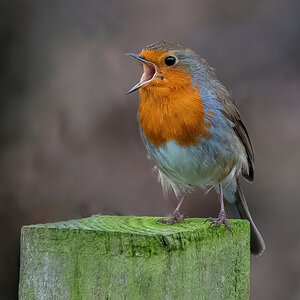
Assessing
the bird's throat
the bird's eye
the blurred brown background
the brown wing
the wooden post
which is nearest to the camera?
the wooden post

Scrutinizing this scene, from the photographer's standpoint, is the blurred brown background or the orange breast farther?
the blurred brown background

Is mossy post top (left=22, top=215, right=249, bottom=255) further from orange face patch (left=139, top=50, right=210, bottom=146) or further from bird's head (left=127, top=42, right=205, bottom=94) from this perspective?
bird's head (left=127, top=42, right=205, bottom=94)

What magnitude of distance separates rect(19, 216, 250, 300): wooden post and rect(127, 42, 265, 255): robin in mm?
1044

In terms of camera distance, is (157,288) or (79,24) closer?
(157,288)

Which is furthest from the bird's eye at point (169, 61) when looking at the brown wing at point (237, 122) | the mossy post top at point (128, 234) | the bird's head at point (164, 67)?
the mossy post top at point (128, 234)

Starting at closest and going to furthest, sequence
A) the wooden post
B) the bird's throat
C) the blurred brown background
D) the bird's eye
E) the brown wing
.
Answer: the wooden post
the bird's throat
the bird's eye
the brown wing
the blurred brown background

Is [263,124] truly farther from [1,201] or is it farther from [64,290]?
[64,290]

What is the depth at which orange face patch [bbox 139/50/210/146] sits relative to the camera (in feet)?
10.0

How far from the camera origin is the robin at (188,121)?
3.07 metres

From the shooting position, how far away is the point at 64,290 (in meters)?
1.82

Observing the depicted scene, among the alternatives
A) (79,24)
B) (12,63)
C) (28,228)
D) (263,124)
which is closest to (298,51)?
(263,124)

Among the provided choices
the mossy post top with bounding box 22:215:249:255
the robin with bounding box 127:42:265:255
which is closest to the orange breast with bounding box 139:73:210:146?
the robin with bounding box 127:42:265:255

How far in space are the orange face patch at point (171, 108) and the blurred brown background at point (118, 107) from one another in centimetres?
133

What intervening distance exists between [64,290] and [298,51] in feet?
11.7
